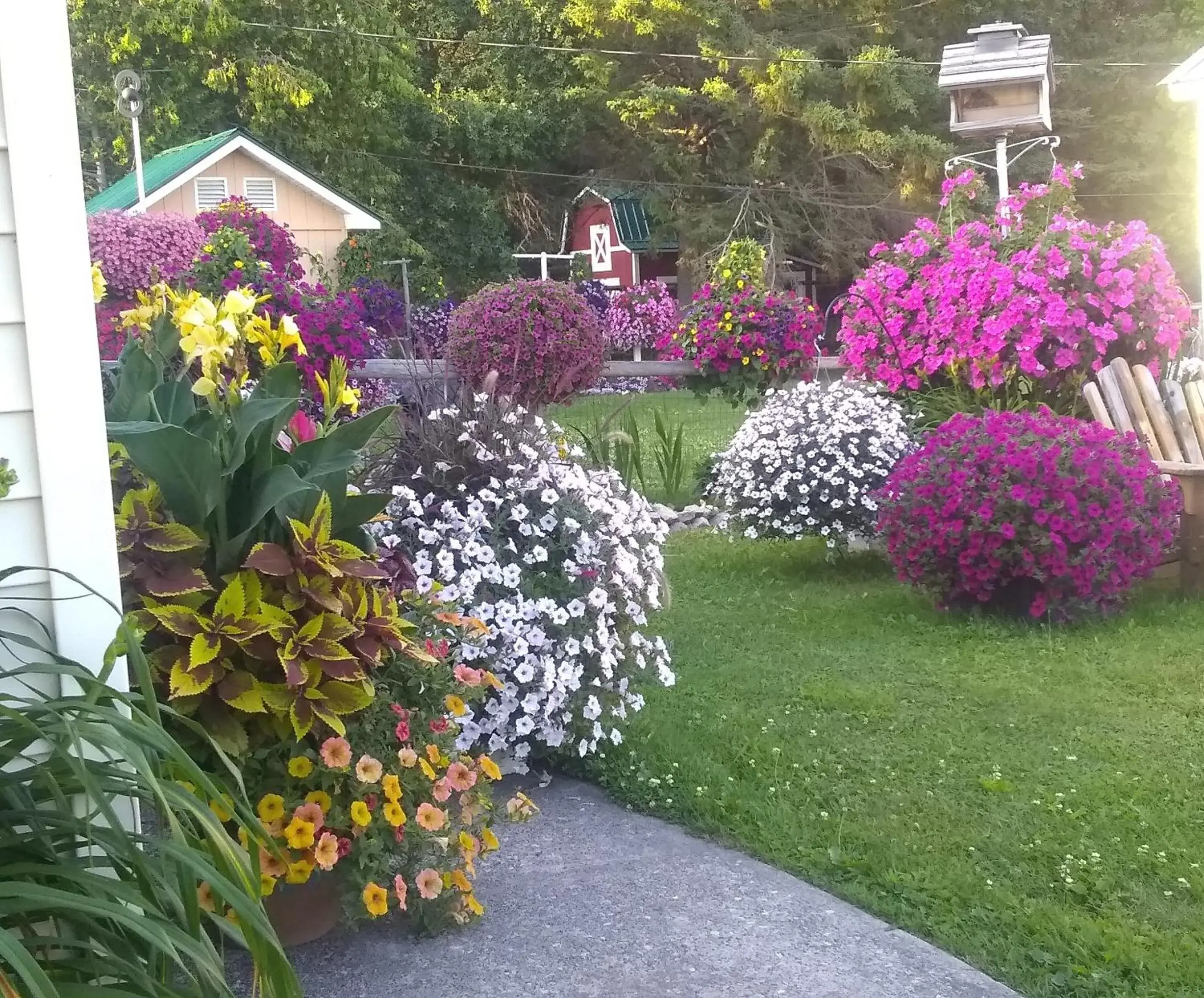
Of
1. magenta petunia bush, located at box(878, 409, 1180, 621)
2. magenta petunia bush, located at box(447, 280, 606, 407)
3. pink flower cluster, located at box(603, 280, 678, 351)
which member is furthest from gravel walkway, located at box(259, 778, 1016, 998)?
pink flower cluster, located at box(603, 280, 678, 351)

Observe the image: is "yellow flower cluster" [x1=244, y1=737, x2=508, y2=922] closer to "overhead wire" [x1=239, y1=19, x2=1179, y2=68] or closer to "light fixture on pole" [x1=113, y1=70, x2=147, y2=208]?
"light fixture on pole" [x1=113, y1=70, x2=147, y2=208]

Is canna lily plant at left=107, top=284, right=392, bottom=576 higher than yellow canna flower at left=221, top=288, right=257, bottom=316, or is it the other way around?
yellow canna flower at left=221, top=288, right=257, bottom=316

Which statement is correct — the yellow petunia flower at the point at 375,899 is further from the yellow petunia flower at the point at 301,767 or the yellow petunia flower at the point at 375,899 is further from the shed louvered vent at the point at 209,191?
the shed louvered vent at the point at 209,191

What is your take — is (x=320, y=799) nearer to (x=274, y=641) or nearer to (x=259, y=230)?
(x=274, y=641)

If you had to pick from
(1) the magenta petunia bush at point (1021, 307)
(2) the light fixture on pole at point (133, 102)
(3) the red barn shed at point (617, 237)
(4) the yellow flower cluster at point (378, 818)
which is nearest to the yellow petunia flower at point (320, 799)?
(4) the yellow flower cluster at point (378, 818)

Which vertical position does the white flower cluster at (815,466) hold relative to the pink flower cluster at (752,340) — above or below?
below

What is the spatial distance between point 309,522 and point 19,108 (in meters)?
0.94

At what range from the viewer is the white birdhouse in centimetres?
852

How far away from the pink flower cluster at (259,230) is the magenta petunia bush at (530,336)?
3345 millimetres

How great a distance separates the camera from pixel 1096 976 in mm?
2445

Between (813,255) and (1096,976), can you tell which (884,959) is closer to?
(1096,976)

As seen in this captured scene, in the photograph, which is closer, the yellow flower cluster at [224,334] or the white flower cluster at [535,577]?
the yellow flower cluster at [224,334]

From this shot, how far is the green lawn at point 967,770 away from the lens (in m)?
2.69

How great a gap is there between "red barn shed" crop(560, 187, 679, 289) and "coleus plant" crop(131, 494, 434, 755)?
23534 millimetres
